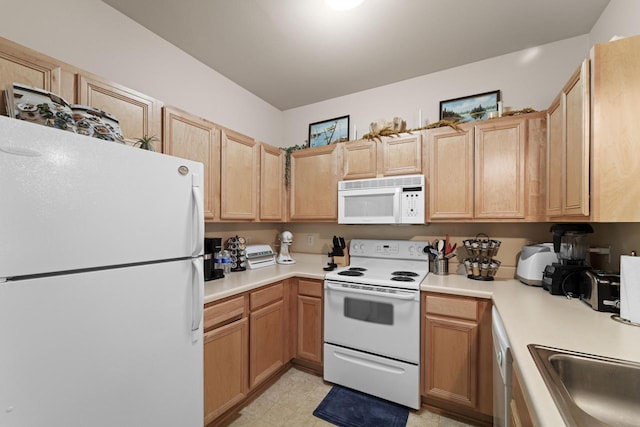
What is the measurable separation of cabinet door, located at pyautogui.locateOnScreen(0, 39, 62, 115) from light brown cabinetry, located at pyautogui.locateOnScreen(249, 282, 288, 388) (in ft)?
5.26

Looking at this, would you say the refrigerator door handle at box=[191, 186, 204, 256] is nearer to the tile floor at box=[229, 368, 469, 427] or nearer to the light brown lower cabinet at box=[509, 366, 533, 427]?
the tile floor at box=[229, 368, 469, 427]

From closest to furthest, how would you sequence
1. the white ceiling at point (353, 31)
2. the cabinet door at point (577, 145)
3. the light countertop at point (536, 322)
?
the light countertop at point (536, 322) < the cabinet door at point (577, 145) < the white ceiling at point (353, 31)

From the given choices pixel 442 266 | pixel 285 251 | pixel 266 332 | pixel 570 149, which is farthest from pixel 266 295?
pixel 570 149

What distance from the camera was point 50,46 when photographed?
1496mm

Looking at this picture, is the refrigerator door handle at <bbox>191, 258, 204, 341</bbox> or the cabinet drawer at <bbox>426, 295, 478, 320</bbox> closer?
the refrigerator door handle at <bbox>191, 258, 204, 341</bbox>

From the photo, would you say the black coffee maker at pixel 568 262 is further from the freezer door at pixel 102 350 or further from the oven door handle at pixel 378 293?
the freezer door at pixel 102 350

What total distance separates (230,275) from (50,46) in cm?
180

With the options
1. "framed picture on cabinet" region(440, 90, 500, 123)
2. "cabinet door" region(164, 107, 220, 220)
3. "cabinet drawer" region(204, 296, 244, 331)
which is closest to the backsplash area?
"cabinet door" region(164, 107, 220, 220)

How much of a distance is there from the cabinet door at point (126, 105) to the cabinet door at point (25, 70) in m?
0.10

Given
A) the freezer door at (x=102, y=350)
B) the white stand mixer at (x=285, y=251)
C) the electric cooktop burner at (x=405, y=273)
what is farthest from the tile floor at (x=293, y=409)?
the white stand mixer at (x=285, y=251)

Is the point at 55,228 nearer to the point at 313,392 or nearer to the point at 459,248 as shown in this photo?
the point at 313,392

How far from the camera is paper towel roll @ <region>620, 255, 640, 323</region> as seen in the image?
120 cm

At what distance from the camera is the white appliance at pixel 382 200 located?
7.18ft

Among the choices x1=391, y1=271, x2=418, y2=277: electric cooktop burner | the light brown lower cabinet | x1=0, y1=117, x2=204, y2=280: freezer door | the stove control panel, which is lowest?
the light brown lower cabinet
